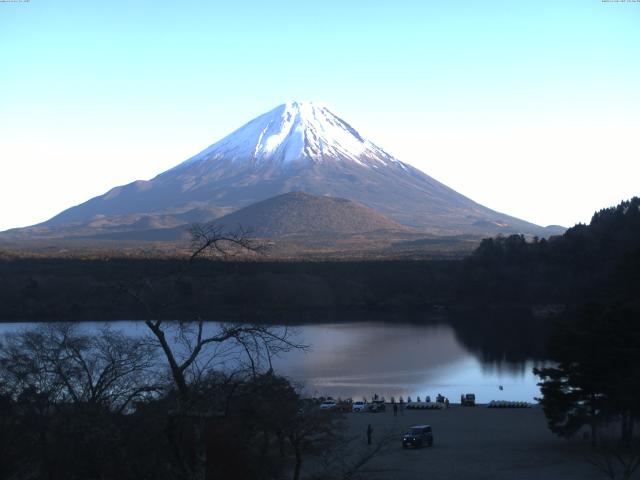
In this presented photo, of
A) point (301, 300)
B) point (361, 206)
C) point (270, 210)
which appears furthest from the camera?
point (361, 206)

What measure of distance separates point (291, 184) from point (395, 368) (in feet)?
272

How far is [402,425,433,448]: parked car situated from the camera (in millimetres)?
12016

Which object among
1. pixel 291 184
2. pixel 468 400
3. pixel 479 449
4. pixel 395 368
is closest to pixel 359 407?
pixel 468 400

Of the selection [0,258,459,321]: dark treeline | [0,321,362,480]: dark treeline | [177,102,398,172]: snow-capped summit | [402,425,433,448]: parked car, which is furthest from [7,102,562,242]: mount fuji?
[0,321,362,480]: dark treeline

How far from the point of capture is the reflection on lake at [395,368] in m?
19.1

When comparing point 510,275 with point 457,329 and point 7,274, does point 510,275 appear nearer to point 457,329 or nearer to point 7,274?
point 457,329

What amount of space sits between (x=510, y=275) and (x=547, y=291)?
2.73 metres

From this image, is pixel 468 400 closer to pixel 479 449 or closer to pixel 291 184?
pixel 479 449

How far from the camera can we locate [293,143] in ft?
375

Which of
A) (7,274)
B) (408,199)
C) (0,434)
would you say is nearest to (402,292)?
(7,274)

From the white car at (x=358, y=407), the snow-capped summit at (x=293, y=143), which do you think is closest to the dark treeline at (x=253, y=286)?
the white car at (x=358, y=407)

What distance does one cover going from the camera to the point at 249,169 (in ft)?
364

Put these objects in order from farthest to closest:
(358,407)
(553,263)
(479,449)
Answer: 1. (553,263)
2. (358,407)
3. (479,449)

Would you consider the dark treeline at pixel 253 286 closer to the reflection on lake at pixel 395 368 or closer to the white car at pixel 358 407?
the reflection on lake at pixel 395 368
